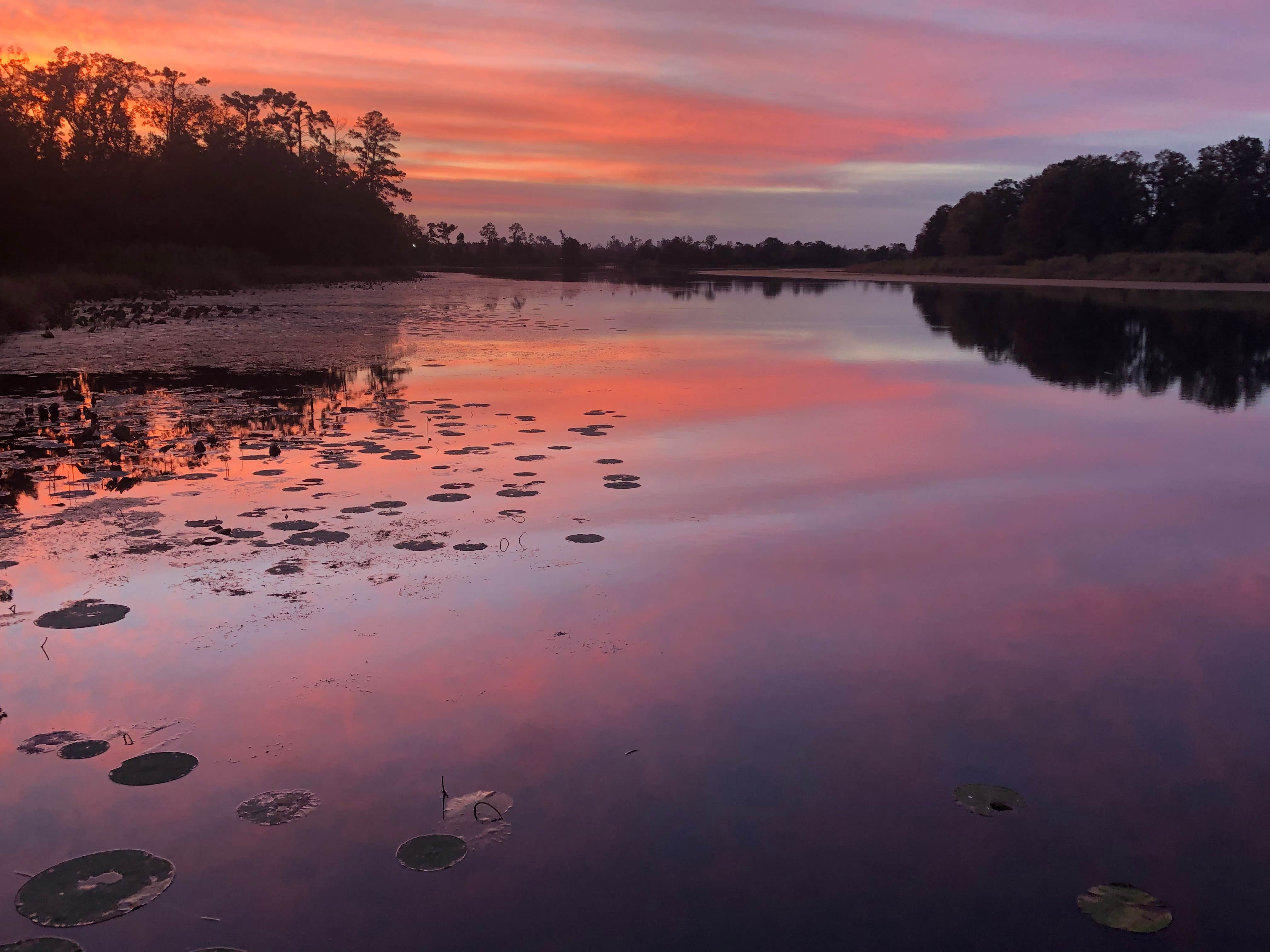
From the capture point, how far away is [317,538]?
226 inches

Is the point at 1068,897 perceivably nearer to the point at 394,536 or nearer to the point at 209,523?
the point at 394,536

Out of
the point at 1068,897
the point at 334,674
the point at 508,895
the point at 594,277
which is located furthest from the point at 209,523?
the point at 594,277

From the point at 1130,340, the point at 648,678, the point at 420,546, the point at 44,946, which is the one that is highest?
the point at 1130,340

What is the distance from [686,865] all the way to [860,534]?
3.74 meters

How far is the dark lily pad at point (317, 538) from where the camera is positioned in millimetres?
5629

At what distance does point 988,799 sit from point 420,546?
11.8ft

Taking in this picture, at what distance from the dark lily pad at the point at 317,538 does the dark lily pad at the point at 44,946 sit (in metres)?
3.25

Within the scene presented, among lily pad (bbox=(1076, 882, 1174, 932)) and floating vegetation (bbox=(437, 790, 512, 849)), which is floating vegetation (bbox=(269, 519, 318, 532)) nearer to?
floating vegetation (bbox=(437, 790, 512, 849))

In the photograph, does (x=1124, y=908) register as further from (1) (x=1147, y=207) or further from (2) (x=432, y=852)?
(1) (x=1147, y=207)

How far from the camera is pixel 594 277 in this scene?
3305 inches

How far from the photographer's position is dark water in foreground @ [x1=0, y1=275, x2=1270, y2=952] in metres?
2.68

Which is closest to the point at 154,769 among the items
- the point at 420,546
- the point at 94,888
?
the point at 94,888

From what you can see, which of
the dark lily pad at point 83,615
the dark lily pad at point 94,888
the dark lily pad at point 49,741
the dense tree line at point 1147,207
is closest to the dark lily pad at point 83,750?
the dark lily pad at point 49,741

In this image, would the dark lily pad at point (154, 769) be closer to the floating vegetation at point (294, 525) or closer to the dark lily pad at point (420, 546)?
the dark lily pad at point (420, 546)
